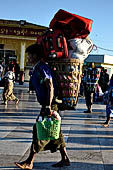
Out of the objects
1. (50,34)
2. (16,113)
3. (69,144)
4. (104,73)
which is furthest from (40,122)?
(104,73)

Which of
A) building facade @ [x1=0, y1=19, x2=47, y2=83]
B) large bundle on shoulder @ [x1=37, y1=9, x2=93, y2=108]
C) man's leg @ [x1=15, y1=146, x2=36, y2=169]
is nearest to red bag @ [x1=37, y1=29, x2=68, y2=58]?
large bundle on shoulder @ [x1=37, y1=9, x2=93, y2=108]

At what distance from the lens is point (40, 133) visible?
4480 mm

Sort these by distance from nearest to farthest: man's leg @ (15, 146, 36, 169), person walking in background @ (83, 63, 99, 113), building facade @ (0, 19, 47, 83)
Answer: man's leg @ (15, 146, 36, 169), person walking in background @ (83, 63, 99, 113), building facade @ (0, 19, 47, 83)

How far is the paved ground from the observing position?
4.91m

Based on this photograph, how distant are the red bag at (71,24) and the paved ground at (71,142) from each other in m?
1.96

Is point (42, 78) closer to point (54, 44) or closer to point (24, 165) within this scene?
point (54, 44)

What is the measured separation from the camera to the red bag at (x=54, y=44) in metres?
4.43

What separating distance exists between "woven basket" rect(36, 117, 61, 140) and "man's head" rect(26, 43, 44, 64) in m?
0.88

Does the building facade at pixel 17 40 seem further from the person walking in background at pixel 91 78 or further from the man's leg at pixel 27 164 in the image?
the man's leg at pixel 27 164

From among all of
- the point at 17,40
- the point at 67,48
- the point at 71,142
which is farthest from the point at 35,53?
the point at 17,40

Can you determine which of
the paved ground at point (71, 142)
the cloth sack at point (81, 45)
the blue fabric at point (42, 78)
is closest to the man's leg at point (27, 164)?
the paved ground at point (71, 142)

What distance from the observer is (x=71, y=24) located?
15.1 feet

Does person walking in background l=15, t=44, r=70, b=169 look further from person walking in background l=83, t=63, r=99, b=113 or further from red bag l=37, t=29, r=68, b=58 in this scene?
person walking in background l=83, t=63, r=99, b=113

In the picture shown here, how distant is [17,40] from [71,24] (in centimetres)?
2570
